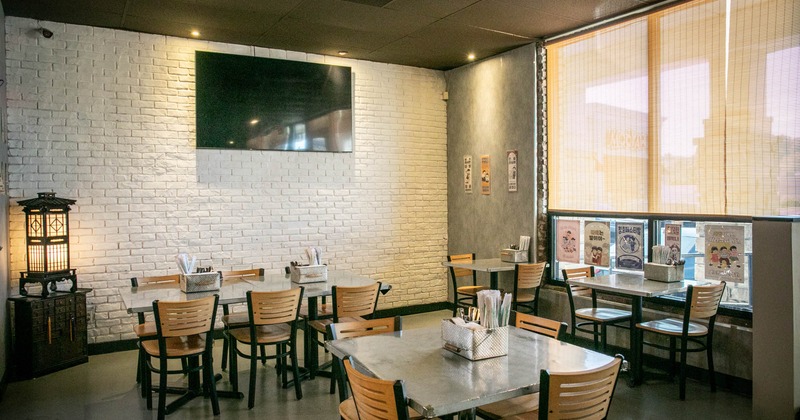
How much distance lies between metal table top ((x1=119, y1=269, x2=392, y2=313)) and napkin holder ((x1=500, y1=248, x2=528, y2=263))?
6.35ft

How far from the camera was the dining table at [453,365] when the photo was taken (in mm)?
2221

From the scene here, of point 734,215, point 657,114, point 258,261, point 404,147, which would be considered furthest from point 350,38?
point 734,215

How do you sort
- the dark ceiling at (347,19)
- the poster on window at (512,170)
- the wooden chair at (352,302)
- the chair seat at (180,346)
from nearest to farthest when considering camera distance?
the chair seat at (180,346) < the wooden chair at (352,302) < the dark ceiling at (347,19) < the poster on window at (512,170)

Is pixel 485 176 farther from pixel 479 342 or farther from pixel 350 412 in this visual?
pixel 350 412

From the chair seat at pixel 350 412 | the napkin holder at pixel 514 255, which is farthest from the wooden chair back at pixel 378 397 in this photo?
the napkin holder at pixel 514 255

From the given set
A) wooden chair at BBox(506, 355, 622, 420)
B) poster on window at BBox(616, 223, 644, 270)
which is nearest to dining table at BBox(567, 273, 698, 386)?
poster on window at BBox(616, 223, 644, 270)

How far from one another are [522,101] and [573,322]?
106 inches

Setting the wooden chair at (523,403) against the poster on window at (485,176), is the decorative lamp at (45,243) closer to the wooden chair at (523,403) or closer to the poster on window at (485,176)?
the wooden chair at (523,403)

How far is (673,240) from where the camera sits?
16.9ft

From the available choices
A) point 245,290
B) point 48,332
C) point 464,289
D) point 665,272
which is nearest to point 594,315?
point 665,272

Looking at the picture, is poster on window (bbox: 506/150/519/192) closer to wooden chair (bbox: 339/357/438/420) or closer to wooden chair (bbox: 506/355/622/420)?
wooden chair (bbox: 506/355/622/420)

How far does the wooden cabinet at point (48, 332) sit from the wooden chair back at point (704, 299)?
5317 millimetres

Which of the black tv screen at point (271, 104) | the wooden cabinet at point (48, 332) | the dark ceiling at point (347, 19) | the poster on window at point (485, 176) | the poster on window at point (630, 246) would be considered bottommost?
the wooden cabinet at point (48, 332)

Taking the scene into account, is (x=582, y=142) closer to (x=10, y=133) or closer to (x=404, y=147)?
(x=404, y=147)
